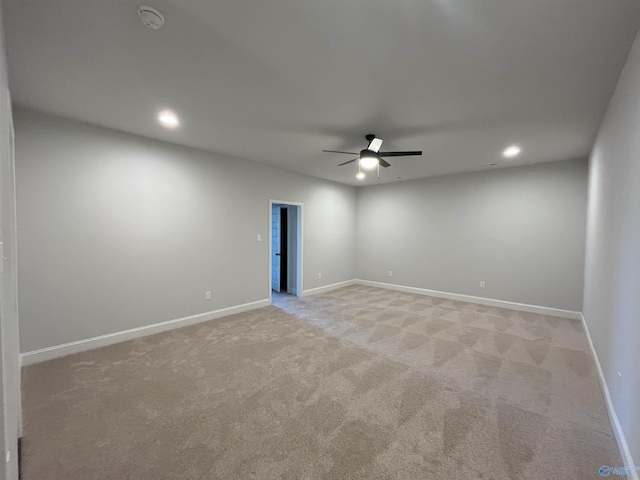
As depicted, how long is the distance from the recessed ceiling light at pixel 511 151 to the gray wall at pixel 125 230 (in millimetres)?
3842

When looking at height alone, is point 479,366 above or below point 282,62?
below

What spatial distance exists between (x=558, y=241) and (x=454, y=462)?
14.8ft

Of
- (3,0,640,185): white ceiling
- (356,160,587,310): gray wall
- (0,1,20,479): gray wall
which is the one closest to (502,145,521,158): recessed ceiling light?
(3,0,640,185): white ceiling

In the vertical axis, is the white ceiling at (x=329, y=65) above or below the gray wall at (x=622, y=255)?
above

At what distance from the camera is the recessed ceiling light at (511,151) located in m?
3.82

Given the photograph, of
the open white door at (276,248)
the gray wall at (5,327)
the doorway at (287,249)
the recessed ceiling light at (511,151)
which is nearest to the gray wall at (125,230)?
the doorway at (287,249)

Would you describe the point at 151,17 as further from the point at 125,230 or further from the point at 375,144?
the point at 125,230

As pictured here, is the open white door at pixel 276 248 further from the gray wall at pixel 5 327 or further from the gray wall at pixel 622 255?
the gray wall at pixel 622 255

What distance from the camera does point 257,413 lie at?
2.06 meters

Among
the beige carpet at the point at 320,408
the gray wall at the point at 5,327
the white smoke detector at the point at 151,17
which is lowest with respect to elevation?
the beige carpet at the point at 320,408

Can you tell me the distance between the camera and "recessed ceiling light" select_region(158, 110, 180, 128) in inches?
111

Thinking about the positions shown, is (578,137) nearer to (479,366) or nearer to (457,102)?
(457,102)

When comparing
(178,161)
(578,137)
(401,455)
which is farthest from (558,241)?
(178,161)

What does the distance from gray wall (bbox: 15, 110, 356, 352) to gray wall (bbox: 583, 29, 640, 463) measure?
4.44m
